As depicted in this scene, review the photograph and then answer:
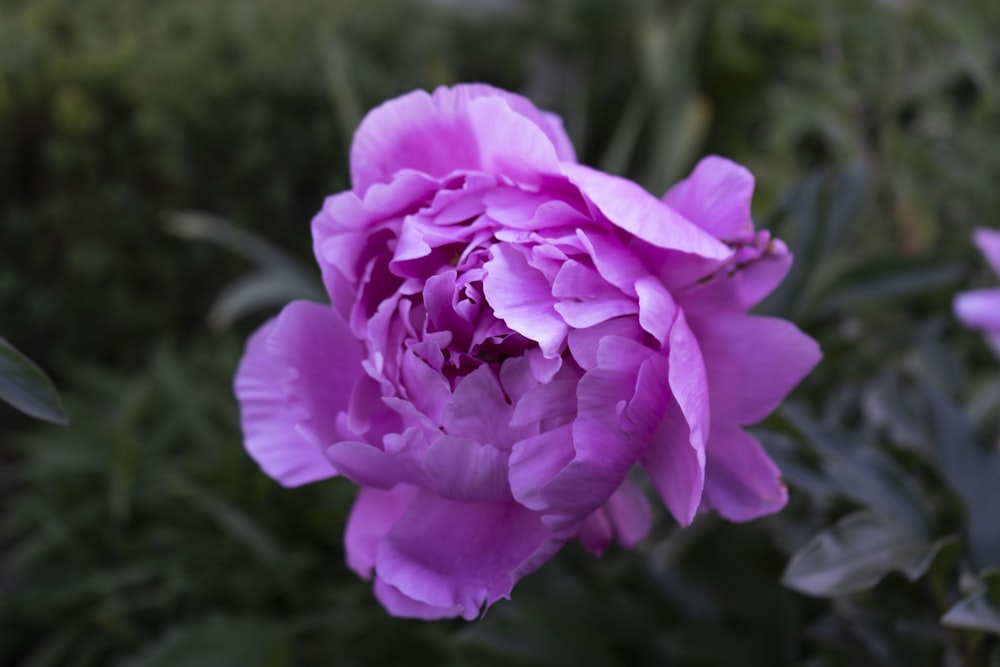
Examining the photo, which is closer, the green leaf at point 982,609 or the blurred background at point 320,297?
the green leaf at point 982,609

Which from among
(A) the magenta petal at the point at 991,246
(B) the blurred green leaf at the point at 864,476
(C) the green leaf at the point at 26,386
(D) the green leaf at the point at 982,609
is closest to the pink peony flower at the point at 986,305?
(A) the magenta petal at the point at 991,246

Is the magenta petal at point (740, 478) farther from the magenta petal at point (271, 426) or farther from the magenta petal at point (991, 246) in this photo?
the magenta petal at point (991, 246)

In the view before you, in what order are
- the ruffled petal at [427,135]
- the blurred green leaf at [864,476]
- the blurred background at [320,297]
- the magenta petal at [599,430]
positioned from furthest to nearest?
the blurred background at [320,297], the blurred green leaf at [864,476], the ruffled petal at [427,135], the magenta petal at [599,430]

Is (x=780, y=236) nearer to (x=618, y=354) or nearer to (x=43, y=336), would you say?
(x=618, y=354)

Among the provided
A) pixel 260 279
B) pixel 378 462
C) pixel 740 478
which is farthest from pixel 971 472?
pixel 260 279

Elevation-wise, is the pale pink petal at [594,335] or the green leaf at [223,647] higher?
the pale pink petal at [594,335]

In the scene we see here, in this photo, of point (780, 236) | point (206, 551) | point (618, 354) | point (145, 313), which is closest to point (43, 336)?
point (145, 313)

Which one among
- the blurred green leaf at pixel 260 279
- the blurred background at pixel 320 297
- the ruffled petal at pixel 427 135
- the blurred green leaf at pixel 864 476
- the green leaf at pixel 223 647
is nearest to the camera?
the ruffled petal at pixel 427 135

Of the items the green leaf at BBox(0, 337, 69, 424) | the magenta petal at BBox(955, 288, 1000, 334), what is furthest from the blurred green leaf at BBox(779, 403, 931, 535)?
the green leaf at BBox(0, 337, 69, 424)

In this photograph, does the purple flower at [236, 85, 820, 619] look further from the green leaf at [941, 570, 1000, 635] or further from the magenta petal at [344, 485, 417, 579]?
the green leaf at [941, 570, 1000, 635]
